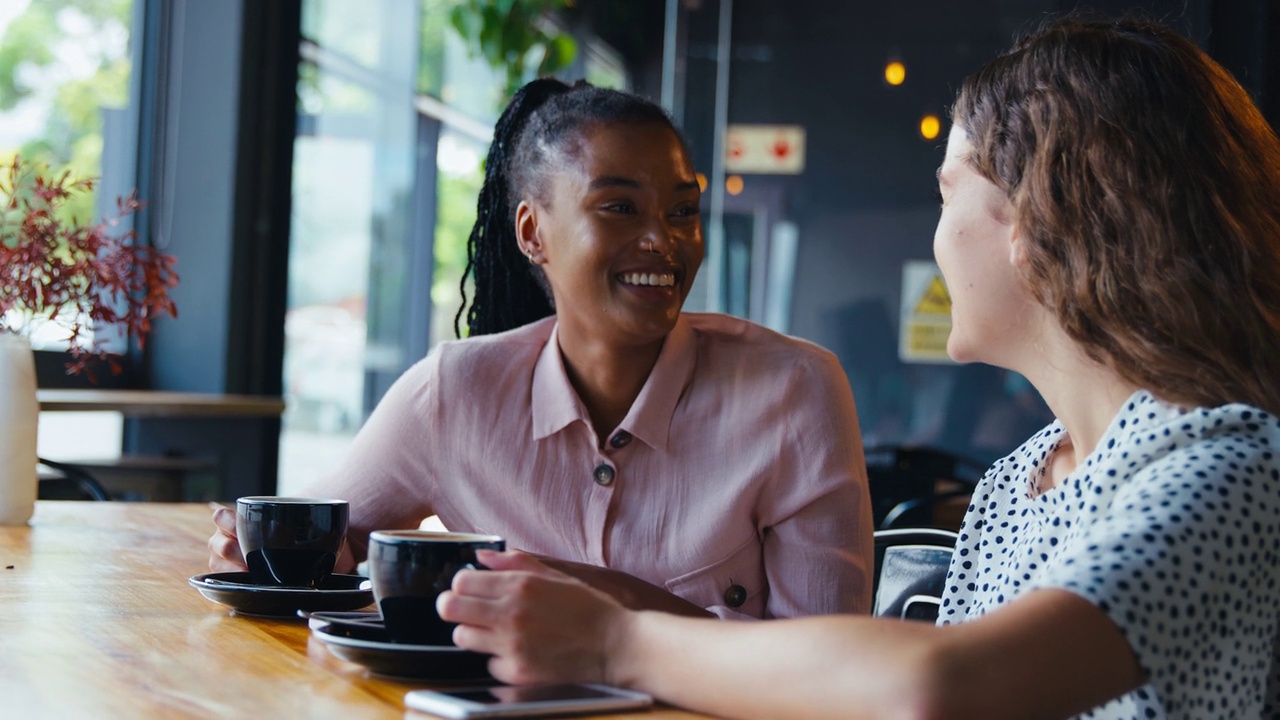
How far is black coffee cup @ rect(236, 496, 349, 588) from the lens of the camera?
1344 mm

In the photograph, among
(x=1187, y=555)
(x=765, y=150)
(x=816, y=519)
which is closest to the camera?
→ (x=1187, y=555)

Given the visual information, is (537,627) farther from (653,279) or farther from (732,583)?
(653,279)

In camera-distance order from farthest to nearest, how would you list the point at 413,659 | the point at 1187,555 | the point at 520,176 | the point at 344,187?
1. the point at 344,187
2. the point at 520,176
3. the point at 413,659
4. the point at 1187,555

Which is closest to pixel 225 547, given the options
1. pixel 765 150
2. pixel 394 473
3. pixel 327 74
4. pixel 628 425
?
pixel 394 473

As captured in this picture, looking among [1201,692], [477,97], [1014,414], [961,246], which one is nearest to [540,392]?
[961,246]

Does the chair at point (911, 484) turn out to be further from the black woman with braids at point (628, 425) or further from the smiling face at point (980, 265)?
the smiling face at point (980, 265)

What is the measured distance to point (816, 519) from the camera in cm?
172

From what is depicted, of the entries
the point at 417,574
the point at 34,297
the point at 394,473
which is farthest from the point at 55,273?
the point at 417,574

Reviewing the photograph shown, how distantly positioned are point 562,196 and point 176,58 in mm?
3413

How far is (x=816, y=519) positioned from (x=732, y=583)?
0.13 metres

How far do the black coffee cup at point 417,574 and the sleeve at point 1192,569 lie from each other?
420mm

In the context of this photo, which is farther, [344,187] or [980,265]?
[344,187]

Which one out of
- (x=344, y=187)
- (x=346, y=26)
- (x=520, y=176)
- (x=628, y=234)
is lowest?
(x=628, y=234)

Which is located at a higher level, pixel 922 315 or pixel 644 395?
pixel 922 315
